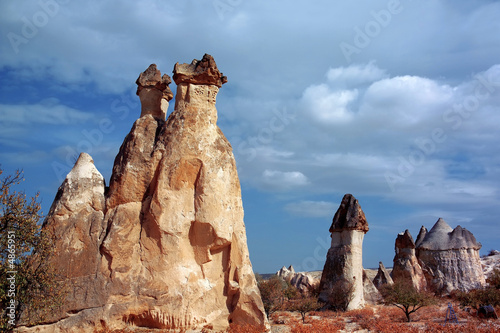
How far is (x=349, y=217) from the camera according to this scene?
2180 cm

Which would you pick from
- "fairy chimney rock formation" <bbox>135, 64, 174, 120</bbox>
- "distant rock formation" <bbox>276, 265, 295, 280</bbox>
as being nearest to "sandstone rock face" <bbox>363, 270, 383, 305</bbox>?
"distant rock formation" <bbox>276, 265, 295, 280</bbox>

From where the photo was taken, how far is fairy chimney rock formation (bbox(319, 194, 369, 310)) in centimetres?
2108

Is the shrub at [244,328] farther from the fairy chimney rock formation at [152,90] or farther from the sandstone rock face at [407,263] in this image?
the sandstone rock face at [407,263]

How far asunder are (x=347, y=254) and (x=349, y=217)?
6.14 feet

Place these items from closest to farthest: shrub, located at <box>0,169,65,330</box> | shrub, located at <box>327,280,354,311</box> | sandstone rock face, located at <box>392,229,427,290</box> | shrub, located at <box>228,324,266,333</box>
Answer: shrub, located at <box>0,169,65,330</box> < shrub, located at <box>228,324,266,333</box> < shrub, located at <box>327,280,354,311</box> < sandstone rock face, located at <box>392,229,427,290</box>

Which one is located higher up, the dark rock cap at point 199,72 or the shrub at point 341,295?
the dark rock cap at point 199,72

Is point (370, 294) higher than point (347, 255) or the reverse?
the reverse

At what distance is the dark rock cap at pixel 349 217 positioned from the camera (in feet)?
70.8

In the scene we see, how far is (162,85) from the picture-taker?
14.5 metres

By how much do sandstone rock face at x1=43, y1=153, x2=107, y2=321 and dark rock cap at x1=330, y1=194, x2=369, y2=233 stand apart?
13.3m

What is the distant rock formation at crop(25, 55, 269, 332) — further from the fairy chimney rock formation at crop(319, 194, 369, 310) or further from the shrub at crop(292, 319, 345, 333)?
the fairy chimney rock formation at crop(319, 194, 369, 310)

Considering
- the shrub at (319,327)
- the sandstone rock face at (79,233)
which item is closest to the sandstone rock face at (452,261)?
the shrub at (319,327)

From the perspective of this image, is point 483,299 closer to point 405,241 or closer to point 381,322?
point 381,322

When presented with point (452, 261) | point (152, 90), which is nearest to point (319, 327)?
point (152, 90)
